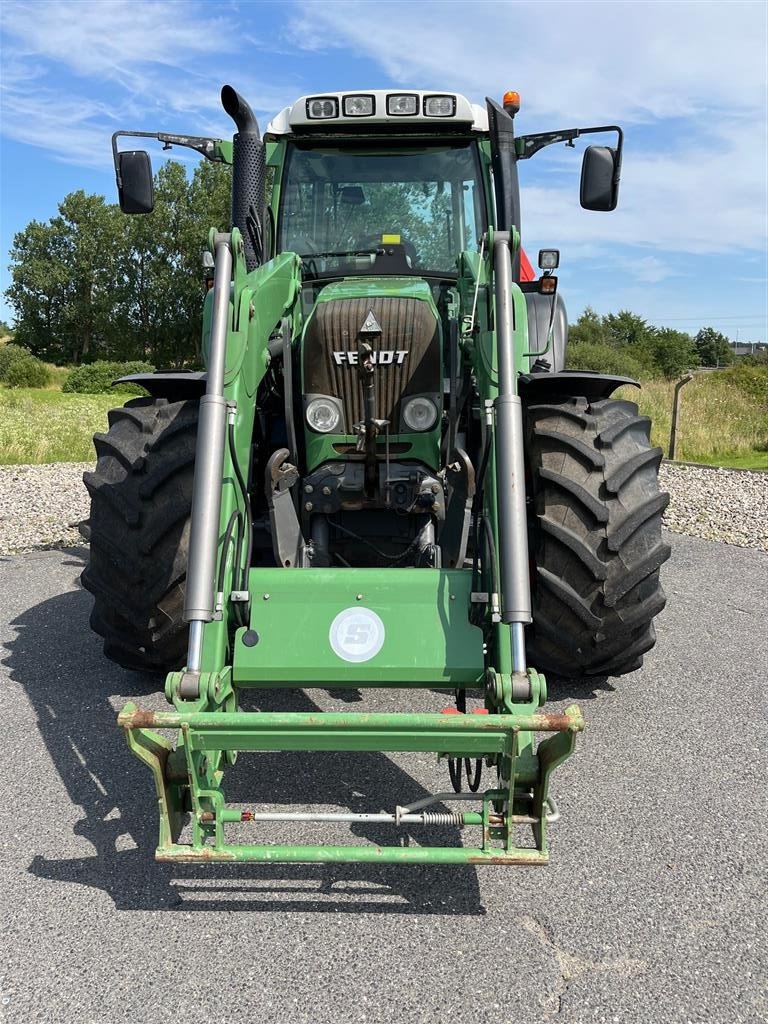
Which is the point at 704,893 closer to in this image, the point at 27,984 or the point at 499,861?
the point at 499,861

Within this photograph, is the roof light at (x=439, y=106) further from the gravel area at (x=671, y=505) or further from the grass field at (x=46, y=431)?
the grass field at (x=46, y=431)

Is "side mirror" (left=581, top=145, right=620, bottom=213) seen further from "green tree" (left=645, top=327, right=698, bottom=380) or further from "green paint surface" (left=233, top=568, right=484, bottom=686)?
"green tree" (left=645, top=327, right=698, bottom=380)

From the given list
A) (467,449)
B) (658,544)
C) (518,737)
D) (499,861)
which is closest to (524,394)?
(467,449)

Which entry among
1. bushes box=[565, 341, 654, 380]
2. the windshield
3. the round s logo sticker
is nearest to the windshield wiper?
the windshield

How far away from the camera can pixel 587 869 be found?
2799 mm

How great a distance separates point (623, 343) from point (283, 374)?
51180mm

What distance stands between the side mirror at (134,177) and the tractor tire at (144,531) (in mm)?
1178

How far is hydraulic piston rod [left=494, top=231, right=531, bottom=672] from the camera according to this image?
2816 millimetres

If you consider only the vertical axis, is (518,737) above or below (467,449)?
below

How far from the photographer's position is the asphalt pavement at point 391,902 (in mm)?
2248

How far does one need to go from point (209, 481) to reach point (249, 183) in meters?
2.19

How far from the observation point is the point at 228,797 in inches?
126

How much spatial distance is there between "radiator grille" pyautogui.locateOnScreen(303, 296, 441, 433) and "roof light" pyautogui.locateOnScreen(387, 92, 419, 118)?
1.05 m

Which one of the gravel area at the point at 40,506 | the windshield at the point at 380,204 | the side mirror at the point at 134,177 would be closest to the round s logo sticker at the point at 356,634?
the windshield at the point at 380,204
